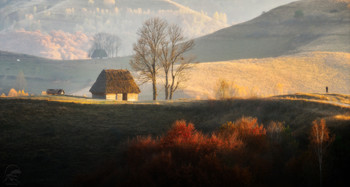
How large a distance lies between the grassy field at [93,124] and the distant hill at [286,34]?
10125cm

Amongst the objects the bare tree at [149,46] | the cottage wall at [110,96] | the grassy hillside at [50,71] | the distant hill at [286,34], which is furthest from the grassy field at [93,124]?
the distant hill at [286,34]

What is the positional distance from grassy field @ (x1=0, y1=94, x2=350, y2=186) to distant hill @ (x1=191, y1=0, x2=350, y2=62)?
332 feet

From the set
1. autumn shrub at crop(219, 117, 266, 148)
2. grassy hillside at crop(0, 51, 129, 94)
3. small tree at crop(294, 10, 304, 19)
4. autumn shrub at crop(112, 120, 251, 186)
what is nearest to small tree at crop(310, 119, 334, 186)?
autumn shrub at crop(219, 117, 266, 148)

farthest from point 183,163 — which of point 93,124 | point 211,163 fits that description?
point 93,124

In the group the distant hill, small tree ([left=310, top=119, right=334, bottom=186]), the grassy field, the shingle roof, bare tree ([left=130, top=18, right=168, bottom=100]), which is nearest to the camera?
small tree ([left=310, top=119, right=334, bottom=186])

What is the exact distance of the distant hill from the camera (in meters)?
134

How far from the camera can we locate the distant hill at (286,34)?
134m

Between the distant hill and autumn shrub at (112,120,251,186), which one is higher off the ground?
the distant hill

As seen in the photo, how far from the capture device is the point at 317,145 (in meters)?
18.8

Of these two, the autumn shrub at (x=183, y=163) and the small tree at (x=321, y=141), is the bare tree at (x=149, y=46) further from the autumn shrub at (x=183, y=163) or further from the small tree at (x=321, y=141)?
the small tree at (x=321, y=141)

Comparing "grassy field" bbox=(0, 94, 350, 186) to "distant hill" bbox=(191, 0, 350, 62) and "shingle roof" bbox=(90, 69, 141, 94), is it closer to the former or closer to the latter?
"shingle roof" bbox=(90, 69, 141, 94)

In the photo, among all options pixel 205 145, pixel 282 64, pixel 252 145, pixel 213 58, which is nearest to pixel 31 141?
pixel 205 145

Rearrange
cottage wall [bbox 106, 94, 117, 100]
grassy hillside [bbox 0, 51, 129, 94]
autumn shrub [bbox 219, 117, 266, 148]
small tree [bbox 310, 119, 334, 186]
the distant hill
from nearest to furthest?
small tree [bbox 310, 119, 334, 186]
autumn shrub [bbox 219, 117, 266, 148]
cottage wall [bbox 106, 94, 117, 100]
grassy hillside [bbox 0, 51, 129, 94]
the distant hill

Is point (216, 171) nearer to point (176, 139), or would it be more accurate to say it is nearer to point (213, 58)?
point (176, 139)
